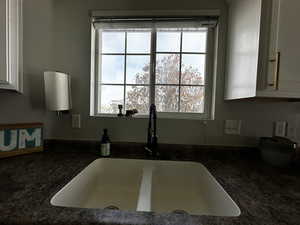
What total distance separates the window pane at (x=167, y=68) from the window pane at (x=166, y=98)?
0.07 metres

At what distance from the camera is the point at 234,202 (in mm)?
666

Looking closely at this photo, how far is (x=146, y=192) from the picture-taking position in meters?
0.83

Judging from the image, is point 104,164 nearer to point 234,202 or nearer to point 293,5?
point 234,202

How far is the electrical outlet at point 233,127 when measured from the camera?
1275 millimetres

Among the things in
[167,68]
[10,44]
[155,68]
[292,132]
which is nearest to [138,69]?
[155,68]

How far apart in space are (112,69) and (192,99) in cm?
76

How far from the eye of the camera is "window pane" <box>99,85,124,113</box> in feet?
4.80

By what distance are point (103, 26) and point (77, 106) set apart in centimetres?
69

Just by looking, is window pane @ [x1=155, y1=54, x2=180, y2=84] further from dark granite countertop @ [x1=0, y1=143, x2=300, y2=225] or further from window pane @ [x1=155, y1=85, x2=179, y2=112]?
dark granite countertop @ [x1=0, y1=143, x2=300, y2=225]

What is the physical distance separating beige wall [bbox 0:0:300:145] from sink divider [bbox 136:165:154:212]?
0.95 feet

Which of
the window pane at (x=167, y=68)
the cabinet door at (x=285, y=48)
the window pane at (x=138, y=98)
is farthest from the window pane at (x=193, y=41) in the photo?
the cabinet door at (x=285, y=48)

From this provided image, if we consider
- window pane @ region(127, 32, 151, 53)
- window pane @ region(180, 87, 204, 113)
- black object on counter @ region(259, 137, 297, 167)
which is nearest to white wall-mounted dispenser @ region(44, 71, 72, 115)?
window pane @ region(127, 32, 151, 53)

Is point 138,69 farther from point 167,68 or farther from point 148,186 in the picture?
point 148,186

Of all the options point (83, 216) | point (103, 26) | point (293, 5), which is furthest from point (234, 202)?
point (103, 26)
